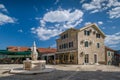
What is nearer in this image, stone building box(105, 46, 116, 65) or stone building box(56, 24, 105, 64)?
stone building box(56, 24, 105, 64)

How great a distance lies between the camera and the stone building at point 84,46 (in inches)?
1388

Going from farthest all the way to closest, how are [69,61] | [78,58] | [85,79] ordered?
1. [69,61]
2. [78,58]
3. [85,79]

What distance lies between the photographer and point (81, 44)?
117ft

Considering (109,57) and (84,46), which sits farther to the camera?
(109,57)

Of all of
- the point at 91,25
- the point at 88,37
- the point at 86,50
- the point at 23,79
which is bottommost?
the point at 23,79

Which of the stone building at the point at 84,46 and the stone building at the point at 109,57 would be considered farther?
the stone building at the point at 109,57

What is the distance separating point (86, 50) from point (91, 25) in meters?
5.70

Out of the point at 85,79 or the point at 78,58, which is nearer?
the point at 85,79

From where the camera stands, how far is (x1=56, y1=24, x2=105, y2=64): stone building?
1388 inches

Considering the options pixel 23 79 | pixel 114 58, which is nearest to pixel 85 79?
pixel 23 79

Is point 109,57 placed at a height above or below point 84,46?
below

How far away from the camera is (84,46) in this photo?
3597 centimetres

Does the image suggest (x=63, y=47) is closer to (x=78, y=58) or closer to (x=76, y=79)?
(x=78, y=58)

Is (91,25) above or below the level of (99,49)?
above
